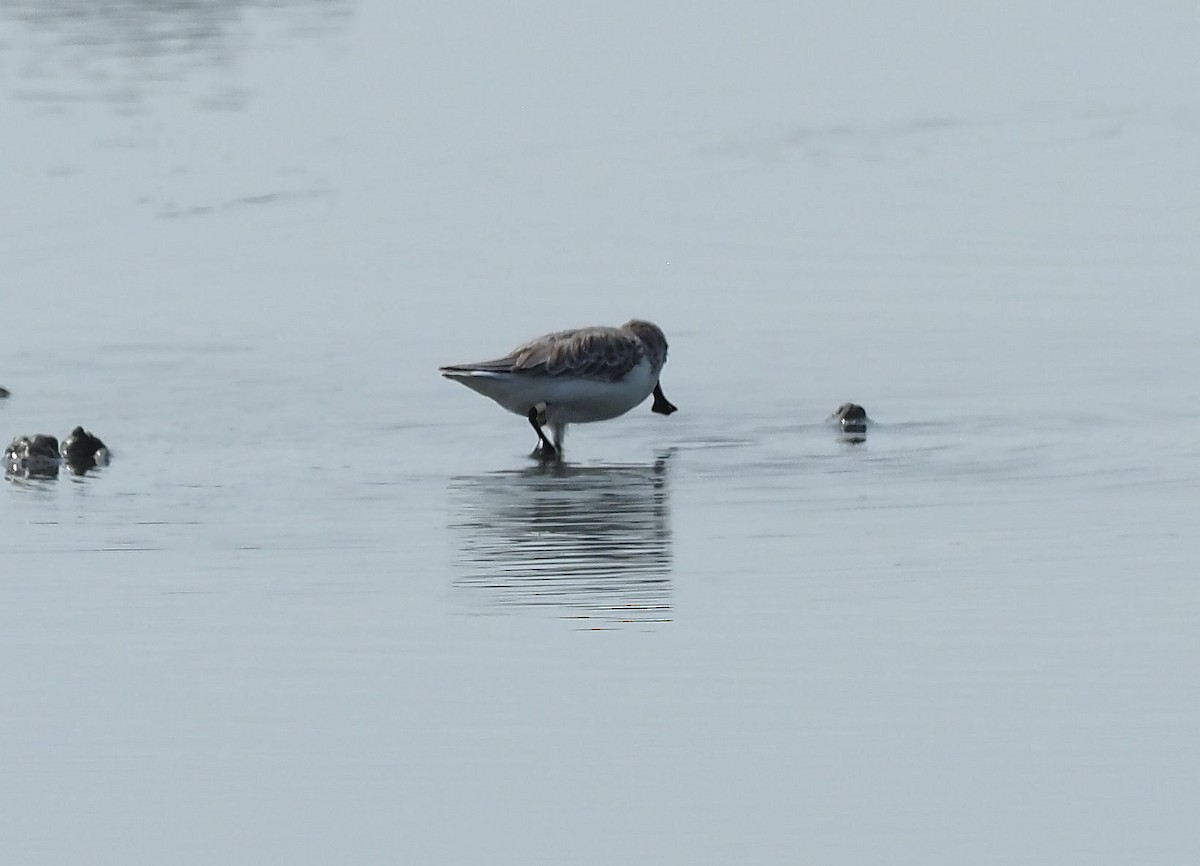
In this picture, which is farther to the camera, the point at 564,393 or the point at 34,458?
the point at 564,393

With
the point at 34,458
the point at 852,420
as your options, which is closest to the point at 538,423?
the point at 852,420

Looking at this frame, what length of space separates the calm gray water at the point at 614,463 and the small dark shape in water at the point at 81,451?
0.22m

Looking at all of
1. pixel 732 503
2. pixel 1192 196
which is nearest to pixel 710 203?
pixel 1192 196

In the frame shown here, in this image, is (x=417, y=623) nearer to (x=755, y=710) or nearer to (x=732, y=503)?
(x=755, y=710)

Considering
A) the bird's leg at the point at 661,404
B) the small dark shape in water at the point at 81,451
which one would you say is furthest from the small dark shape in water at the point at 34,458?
the bird's leg at the point at 661,404

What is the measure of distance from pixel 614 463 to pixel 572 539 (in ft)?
7.36

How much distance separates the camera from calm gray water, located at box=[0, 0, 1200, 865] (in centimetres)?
858

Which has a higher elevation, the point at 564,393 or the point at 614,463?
the point at 564,393

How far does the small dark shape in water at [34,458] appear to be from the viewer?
13.9 metres

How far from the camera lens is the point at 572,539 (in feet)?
40.5

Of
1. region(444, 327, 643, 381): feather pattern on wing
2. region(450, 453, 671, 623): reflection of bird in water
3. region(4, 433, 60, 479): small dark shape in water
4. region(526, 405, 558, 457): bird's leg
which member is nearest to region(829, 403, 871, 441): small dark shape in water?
region(450, 453, 671, 623): reflection of bird in water

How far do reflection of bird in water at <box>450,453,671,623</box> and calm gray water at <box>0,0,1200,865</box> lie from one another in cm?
4

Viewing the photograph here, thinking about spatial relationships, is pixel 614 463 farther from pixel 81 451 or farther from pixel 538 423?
pixel 81 451

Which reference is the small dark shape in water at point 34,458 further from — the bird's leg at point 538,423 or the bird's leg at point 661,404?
the bird's leg at point 661,404
